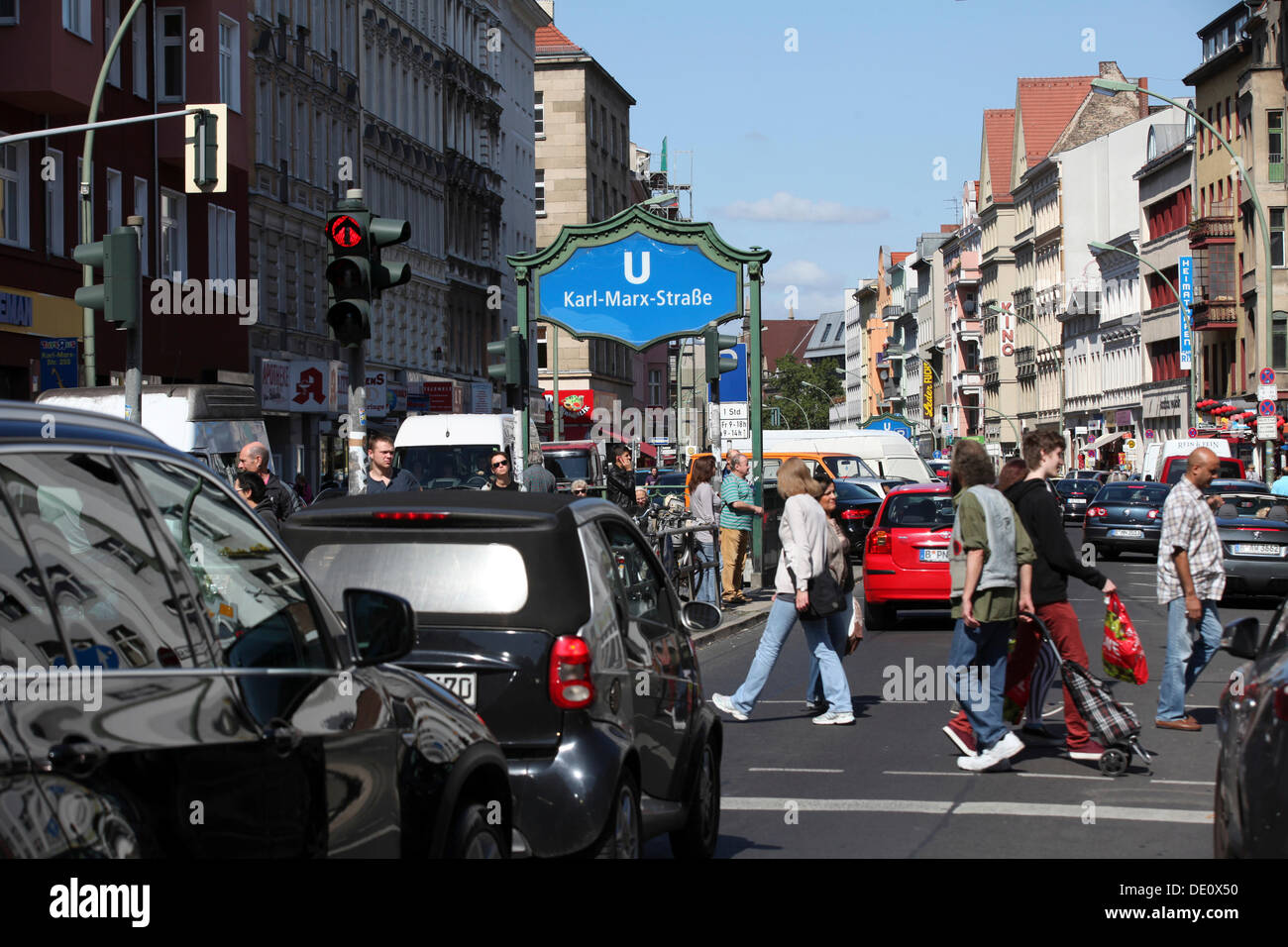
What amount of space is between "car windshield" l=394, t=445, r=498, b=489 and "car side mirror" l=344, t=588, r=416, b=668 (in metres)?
27.4

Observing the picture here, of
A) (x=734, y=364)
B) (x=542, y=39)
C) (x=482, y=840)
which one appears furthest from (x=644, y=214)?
(x=542, y=39)

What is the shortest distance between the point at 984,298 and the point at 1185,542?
130376 mm

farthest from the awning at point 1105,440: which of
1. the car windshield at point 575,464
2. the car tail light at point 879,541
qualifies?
the car tail light at point 879,541

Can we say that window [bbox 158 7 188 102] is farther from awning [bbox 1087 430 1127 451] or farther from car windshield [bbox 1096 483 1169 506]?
awning [bbox 1087 430 1127 451]

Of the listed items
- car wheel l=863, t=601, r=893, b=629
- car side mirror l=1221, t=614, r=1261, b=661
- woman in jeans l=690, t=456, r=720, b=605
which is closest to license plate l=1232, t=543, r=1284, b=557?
woman in jeans l=690, t=456, r=720, b=605

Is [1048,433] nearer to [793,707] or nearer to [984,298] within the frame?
[793,707]

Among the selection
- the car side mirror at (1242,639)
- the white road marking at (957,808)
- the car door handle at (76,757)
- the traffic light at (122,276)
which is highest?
the traffic light at (122,276)

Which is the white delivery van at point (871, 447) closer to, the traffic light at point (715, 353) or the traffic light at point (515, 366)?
the traffic light at point (715, 353)

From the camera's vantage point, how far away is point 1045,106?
132 metres

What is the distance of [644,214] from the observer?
26.8 meters

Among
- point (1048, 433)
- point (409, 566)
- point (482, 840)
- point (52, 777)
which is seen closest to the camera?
point (52, 777)

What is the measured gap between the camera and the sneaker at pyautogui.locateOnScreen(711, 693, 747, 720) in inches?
533

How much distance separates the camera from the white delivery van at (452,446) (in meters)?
32.5

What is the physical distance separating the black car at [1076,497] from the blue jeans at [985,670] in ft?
151
